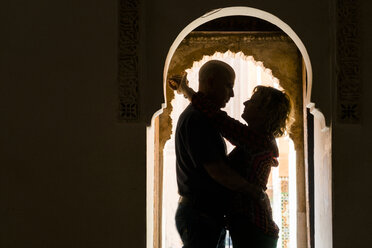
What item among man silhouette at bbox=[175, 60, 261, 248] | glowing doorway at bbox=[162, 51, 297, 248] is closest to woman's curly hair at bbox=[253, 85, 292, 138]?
man silhouette at bbox=[175, 60, 261, 248]

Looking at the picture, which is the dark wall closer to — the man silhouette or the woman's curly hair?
the man silhouette

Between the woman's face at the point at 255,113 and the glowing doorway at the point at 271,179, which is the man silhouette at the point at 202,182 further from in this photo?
the glowing doorway at the point at 271,179

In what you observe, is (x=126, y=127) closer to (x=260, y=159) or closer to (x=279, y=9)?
(x=260, y=159)

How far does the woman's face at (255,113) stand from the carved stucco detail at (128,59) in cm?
71

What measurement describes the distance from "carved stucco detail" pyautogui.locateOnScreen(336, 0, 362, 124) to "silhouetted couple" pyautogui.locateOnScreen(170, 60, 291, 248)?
0.41 meters

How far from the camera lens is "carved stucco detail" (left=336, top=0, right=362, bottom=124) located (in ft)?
10.6

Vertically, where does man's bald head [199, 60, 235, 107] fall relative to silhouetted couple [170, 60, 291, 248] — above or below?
above

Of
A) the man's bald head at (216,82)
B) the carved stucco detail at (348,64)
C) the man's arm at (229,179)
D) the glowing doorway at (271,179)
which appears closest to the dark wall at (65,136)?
the man's arm at (229,179)

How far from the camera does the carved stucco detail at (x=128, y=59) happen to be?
326 cm

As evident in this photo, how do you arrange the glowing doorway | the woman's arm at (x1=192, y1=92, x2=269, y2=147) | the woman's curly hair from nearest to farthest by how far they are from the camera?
the woman's arm at (x1=192, y1=92, x2=269, y2=147) < the woman's curly hair < the glowing doorway

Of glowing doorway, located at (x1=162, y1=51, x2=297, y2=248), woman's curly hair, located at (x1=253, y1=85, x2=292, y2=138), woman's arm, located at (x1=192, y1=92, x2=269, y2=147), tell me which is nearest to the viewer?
woman's arm, located at (x1=192, y1=92, x2=269, y2=147)

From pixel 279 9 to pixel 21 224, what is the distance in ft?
6.24

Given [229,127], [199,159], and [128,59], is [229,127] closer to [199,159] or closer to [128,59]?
[199,159]

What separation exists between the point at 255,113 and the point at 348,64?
24.2 inches
